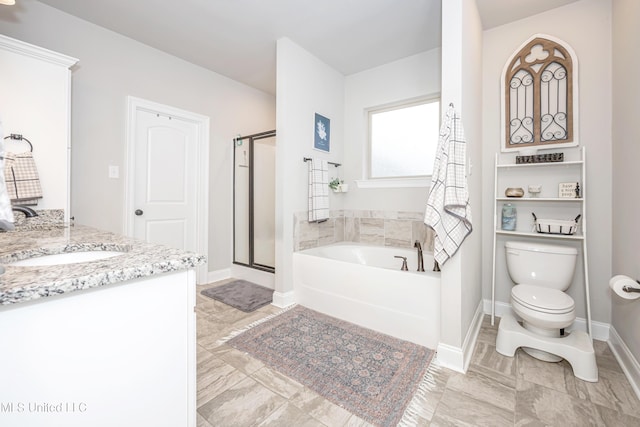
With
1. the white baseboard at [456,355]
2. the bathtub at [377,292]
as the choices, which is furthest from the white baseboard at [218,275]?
the white baseboard at [456,355]

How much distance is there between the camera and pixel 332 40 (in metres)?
2.62

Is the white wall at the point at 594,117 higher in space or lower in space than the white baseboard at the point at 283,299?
higher

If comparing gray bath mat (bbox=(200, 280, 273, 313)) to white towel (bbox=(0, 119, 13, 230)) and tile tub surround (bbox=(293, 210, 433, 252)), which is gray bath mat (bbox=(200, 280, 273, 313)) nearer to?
tile tub surround (bbox=(293, 210, 433, 252))

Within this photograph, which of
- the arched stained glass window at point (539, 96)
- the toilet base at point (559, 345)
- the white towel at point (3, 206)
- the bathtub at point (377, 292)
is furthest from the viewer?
the arched stained glass window at point (539, 96)

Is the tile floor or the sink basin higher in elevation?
the sink basin

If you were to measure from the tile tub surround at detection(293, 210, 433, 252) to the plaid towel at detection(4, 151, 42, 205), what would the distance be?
6.20ft

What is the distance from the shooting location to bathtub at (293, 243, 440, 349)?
189 cm

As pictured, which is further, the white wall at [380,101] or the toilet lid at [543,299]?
the white wall at [380,101]

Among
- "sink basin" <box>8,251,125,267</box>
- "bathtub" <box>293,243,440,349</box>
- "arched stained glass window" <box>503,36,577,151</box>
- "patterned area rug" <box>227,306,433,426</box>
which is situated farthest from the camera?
"arched stained glass window" <box>503,36,577,151</box>

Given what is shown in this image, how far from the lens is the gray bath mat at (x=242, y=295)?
8.62ft

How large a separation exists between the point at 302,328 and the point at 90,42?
307cm

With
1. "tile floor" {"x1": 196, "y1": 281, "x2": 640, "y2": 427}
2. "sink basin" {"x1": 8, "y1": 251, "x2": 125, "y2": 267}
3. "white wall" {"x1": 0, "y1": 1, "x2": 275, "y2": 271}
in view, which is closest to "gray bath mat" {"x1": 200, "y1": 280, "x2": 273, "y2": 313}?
"white wall" {"x1": 0, "y1": 1, "x2": 275, "y2": 271}

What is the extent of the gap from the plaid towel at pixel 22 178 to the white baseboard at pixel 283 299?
6.24 ft

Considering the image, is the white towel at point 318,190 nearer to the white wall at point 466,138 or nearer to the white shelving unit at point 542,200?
the white wall at point 466,138
